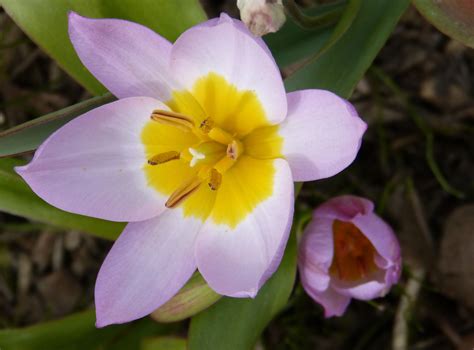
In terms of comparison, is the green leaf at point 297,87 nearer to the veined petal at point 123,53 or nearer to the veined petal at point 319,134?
the veined petal at point 319,134

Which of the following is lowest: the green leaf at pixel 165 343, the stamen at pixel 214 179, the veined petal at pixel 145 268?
the green leaf at pixel 165 343

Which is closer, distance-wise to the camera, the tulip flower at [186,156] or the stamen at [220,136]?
the tulip flower at [186,156]

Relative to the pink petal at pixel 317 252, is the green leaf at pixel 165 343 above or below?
below

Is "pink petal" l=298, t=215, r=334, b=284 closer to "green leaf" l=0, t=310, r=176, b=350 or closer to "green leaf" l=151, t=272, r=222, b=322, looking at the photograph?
"green leaf" l=151, t=272, r=222, b=322

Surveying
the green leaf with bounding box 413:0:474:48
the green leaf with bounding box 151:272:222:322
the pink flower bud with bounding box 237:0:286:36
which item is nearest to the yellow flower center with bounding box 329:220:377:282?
the green leaf with bounding box 151:272:222:322

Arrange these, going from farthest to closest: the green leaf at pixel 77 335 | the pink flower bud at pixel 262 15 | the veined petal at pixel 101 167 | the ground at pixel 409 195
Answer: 1. the ground at pixel 409 195
2. the green leaf at pixel 77 335
3. the veined petal at pixel 101 167
4. the pink flower bud at pixel 262 15

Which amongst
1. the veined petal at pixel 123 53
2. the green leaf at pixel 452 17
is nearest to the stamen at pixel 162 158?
the veined petal at pixel 123 53

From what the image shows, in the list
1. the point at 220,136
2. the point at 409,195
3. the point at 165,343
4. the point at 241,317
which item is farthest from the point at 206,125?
the point at 409,195
